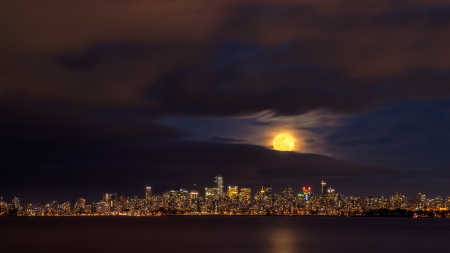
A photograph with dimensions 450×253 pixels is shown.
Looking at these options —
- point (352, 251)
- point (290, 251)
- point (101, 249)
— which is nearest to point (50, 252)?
point (101, 249)

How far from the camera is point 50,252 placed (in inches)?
3356

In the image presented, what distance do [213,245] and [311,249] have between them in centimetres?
1862

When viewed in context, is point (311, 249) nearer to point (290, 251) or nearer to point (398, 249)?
point (290, 251)

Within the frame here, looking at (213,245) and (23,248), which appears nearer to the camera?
(23,248)

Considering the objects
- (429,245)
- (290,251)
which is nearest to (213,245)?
(290,251)

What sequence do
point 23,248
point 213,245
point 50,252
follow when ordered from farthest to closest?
point 213,245 → point 23,248 → point 50,252

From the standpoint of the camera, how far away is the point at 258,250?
89125 mm

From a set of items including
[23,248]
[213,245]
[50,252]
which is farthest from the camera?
[213,245]

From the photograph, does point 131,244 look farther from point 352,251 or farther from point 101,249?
point 352,251

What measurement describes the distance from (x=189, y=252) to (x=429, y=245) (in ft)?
161

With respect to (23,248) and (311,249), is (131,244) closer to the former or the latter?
(23,248)

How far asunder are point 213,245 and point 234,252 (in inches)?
551

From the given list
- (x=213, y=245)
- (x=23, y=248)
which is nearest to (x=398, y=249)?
(x=213, y=245)

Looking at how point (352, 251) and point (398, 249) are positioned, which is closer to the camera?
point (352, 251)
